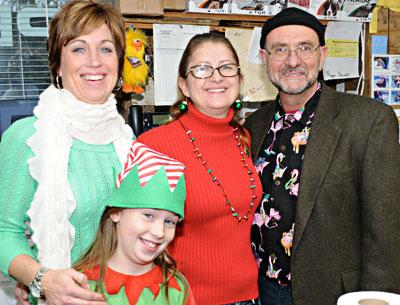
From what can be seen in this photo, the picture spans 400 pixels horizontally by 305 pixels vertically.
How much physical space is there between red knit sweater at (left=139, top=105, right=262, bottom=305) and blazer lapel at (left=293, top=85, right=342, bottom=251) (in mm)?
165

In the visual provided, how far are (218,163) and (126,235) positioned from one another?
49 cm

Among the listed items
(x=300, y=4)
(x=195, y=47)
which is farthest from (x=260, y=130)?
(x=300, y=4)

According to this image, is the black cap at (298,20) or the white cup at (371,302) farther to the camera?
the black cap at (298,20)

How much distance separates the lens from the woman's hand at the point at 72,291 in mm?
1270

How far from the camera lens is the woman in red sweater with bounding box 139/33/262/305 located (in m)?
1.71

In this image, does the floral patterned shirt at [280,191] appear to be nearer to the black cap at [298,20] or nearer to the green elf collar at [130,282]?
the black cap at [298,20]

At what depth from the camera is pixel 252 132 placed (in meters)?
2.04

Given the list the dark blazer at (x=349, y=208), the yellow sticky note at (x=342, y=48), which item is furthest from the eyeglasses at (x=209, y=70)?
the yellow sticky note at (x=342, y=48)

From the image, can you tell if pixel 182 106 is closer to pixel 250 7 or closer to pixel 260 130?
pixel 260 130

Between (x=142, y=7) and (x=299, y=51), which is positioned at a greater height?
(x=142, y=7)

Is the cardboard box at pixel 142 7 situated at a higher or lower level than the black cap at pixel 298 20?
higher

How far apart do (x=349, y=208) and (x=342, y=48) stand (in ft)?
4.35

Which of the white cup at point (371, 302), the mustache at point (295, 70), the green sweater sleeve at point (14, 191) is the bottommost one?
the white cup at point (371, 302)

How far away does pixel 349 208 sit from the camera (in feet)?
5.73
